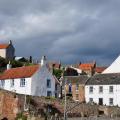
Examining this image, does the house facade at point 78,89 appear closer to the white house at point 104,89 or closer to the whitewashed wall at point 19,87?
the white house at point 104,89

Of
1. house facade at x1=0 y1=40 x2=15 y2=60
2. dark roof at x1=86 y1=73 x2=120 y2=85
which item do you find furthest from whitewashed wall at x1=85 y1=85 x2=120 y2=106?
house facade at x1=0 y1=40 x2=15 y2=60

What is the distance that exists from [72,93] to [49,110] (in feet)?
93.9

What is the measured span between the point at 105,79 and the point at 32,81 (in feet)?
62.1

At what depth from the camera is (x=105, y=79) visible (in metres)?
85.1

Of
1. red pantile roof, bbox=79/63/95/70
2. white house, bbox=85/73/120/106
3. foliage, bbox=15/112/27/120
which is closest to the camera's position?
foliage, bbox=15/112/27/120

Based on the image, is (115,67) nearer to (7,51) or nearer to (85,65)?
(7,51)

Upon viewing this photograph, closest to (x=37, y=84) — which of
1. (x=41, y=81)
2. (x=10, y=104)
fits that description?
(x=41, y=81)

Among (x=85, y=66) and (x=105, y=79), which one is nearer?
(x=105, y=79)

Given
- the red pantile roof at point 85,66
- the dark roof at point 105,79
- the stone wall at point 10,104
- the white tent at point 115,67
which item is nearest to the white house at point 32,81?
the dark roof at point 105,79

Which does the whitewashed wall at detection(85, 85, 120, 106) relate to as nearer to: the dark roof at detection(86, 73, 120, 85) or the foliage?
the dark roof at detection(86, 73, 120, 85)

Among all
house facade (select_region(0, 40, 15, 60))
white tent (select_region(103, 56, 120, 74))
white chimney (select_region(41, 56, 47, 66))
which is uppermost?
house facade (select_region(0, 40, 15, 60))

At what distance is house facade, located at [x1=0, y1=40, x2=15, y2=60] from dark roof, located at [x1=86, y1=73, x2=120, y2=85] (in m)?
33.2

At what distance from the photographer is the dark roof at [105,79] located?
83312 millimetres

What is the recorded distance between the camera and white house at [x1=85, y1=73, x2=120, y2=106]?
269ft
